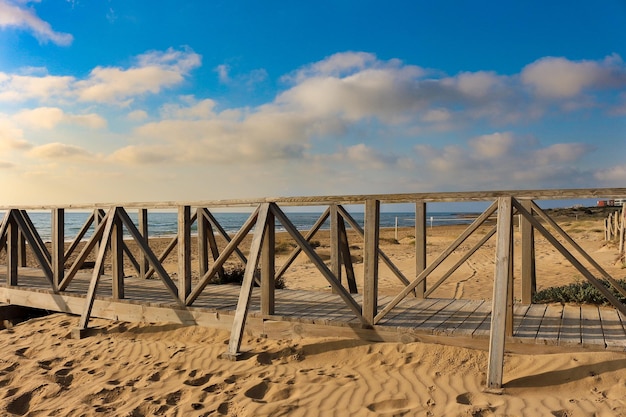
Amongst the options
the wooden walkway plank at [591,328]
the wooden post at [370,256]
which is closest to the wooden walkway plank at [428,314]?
the wooden post at [370,256]

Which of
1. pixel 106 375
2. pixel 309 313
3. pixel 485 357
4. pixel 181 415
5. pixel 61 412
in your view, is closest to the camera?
pixel 181 415

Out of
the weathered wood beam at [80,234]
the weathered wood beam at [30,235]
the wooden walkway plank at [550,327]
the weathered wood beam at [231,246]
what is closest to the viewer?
the wooden walkway plank at [550,327]

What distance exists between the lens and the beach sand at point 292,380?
388 centimetres

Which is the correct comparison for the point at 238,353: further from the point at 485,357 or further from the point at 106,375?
the point at 485,357

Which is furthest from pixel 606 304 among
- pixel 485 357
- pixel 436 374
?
pixel 436 374

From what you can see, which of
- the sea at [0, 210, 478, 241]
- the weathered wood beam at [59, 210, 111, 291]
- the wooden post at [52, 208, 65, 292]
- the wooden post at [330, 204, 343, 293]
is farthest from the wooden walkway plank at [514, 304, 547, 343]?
the sea at [0, 210, 478, 241]

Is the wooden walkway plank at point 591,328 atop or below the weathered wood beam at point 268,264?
below

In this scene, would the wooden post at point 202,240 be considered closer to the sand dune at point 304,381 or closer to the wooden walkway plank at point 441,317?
the sand dune at point 304,381

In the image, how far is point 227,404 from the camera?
4.13 metres

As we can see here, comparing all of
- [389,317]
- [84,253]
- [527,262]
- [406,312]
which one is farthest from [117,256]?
[527,262]

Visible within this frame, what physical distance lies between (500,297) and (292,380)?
2011 mm

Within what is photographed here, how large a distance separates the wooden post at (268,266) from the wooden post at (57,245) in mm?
4008

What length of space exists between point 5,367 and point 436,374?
4.78 metres

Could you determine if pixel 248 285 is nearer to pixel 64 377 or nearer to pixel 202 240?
pixel 64 377
